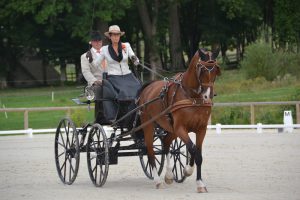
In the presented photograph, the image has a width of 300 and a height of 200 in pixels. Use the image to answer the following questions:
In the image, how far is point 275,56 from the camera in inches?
1556

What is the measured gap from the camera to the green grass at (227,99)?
2964cm

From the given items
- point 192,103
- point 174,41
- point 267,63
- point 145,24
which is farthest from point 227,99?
point 192,103

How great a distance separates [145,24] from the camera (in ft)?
168

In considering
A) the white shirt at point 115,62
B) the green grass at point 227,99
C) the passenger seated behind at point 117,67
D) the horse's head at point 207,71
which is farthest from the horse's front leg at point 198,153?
the green grass at point 227,99

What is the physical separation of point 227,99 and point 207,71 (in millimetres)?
21409

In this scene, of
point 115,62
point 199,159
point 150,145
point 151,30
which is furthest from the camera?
point 151,30

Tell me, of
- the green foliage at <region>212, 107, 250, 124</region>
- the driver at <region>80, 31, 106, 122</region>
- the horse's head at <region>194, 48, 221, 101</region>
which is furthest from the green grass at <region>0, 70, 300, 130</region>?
the horse's head at <region>194, 48, 221, 101</region>

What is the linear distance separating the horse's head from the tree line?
32.2 metres

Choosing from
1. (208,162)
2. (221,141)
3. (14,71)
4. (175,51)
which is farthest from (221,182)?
(14,71)

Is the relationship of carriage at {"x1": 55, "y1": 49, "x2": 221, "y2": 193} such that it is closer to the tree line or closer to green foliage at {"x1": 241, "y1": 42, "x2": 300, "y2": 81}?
green foliage at {"x1": 241, "y1": 42, "x2": 300, "y2": 81}

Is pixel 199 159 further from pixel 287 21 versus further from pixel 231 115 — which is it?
pixel 287 21

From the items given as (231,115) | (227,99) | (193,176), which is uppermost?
(193,176)

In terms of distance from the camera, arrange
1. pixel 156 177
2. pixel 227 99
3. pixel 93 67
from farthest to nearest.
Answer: pixel 227 99 < pixel 93 67 < pixel 156 177

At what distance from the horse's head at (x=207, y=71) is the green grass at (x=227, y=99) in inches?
650
